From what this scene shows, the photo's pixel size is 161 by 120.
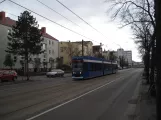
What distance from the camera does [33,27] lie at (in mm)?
43531

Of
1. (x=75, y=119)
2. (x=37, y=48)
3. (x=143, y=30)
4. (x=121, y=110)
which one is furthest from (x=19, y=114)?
(x=37, y=48)

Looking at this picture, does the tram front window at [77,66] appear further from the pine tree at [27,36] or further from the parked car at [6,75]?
the pine tree at [27,36]

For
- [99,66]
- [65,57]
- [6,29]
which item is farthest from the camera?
[65,57]

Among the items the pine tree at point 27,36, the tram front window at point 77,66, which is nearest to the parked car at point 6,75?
the pine tree at point 27,36

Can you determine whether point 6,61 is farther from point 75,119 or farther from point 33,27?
point 75,119

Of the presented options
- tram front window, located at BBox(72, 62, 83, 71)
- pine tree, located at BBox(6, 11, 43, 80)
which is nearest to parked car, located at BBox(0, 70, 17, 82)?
pine tree, located at BBox(6, 11, 43, 80)

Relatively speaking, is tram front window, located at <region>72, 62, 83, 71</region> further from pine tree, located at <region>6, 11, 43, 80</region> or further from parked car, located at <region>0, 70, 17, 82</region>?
pine tree, located at <region>6, 11, 43, 80</region>

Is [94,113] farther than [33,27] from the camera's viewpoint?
No

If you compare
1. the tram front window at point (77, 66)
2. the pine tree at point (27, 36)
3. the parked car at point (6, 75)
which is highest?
the pine tree at point (27, 36)

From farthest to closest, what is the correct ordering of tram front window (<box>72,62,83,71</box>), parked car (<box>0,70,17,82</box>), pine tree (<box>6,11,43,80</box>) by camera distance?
pine tree (<box>6,11,43,80</box>) < parked car (<box>0,70,17,82</box>) < tram front window (<box>72,62,83,71</box>)

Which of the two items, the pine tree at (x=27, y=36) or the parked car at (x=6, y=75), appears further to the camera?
the pine tree at (x=27, y=36)

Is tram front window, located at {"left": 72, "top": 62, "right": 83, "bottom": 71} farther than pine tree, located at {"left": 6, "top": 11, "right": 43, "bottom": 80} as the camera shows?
No

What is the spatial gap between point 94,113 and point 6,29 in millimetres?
54922

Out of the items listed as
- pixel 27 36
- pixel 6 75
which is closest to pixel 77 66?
pixel 6 75
